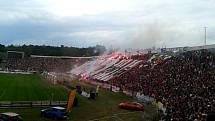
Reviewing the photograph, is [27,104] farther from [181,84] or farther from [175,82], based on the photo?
[175,82]

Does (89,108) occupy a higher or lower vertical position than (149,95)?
lower

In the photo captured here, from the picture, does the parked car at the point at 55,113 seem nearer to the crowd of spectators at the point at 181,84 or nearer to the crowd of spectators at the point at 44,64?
the crowd of spectators at the point at 181,84

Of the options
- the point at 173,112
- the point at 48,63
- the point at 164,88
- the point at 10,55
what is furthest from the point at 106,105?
the point at 10,55

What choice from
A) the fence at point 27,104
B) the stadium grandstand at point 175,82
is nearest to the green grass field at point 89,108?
the fence at point 27,104

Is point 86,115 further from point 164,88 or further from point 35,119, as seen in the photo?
point 164,88

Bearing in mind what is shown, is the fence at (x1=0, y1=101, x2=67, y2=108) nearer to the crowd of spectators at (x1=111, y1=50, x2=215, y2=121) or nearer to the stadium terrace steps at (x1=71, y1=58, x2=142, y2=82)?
the crowd of spectators at (x1=111, y1=50, x2=215, y2=121)

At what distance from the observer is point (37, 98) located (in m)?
62.8

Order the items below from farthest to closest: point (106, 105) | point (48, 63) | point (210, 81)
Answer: point (48, 63), point (106, 105), point (210, 81)

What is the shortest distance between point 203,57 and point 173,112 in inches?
1160

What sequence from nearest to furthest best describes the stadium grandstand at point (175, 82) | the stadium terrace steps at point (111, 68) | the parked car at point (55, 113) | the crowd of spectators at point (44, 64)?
the stadium grandstand at point (175, 82)
the parked car at point (55, 113)
the stadium terrace steps at point (111, 68)
the crowd of spectators at point (44, 64)

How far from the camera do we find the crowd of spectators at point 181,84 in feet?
146

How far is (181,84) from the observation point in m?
62.6

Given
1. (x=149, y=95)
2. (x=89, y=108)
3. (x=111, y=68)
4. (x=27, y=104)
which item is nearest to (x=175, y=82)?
(x=149, y=95)

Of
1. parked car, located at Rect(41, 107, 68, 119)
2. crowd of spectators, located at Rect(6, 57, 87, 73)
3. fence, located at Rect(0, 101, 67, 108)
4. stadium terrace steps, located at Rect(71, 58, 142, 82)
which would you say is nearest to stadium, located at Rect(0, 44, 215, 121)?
fence, located at Rect(0, 101, 67, 108)
